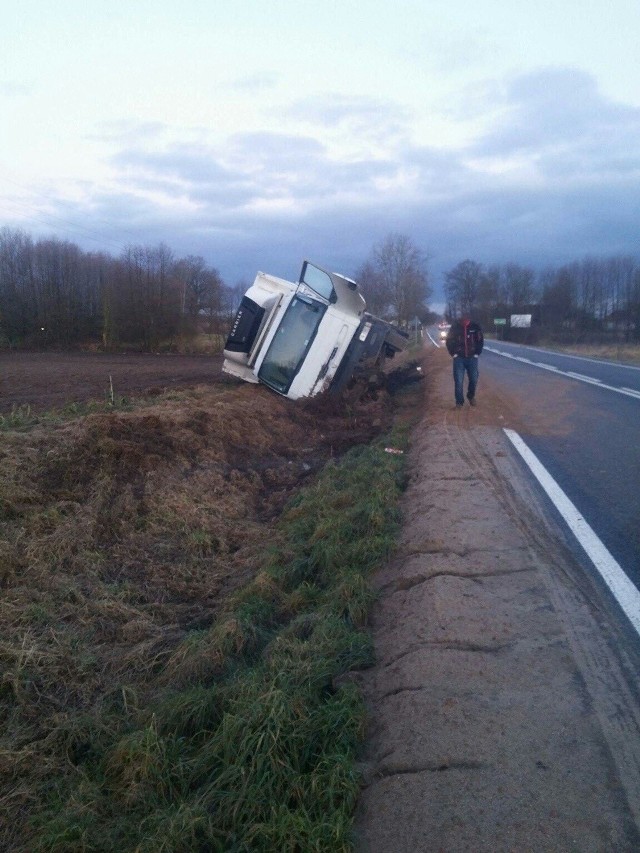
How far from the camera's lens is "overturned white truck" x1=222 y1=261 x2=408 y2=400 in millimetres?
15109

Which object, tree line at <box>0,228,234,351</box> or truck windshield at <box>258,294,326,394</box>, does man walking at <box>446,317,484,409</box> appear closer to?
truck windshield at <box>258,294,326,394</box>

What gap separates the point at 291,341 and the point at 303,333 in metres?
0.35

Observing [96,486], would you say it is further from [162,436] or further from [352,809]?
[352,809]

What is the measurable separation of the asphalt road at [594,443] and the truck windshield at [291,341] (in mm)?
4567

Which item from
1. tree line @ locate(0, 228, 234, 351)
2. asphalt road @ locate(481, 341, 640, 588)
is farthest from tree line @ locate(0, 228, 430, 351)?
asphalt road @ locate(481, 341, 640, 588)

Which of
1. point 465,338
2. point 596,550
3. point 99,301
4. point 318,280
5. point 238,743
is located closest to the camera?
point 238,743

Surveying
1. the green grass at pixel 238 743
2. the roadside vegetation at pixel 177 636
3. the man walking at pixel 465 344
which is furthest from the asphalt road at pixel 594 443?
the green grass at pixel 238 743

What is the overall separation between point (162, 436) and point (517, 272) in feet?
243

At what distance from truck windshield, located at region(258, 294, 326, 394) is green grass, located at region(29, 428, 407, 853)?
959 cm

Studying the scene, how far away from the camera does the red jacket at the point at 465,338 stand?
1252cm

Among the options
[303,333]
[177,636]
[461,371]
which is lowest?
[177,636]

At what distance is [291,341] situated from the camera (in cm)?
1527

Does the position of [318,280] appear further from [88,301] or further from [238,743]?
[88,301]

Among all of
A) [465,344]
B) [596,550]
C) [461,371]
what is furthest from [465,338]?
[596,550]
